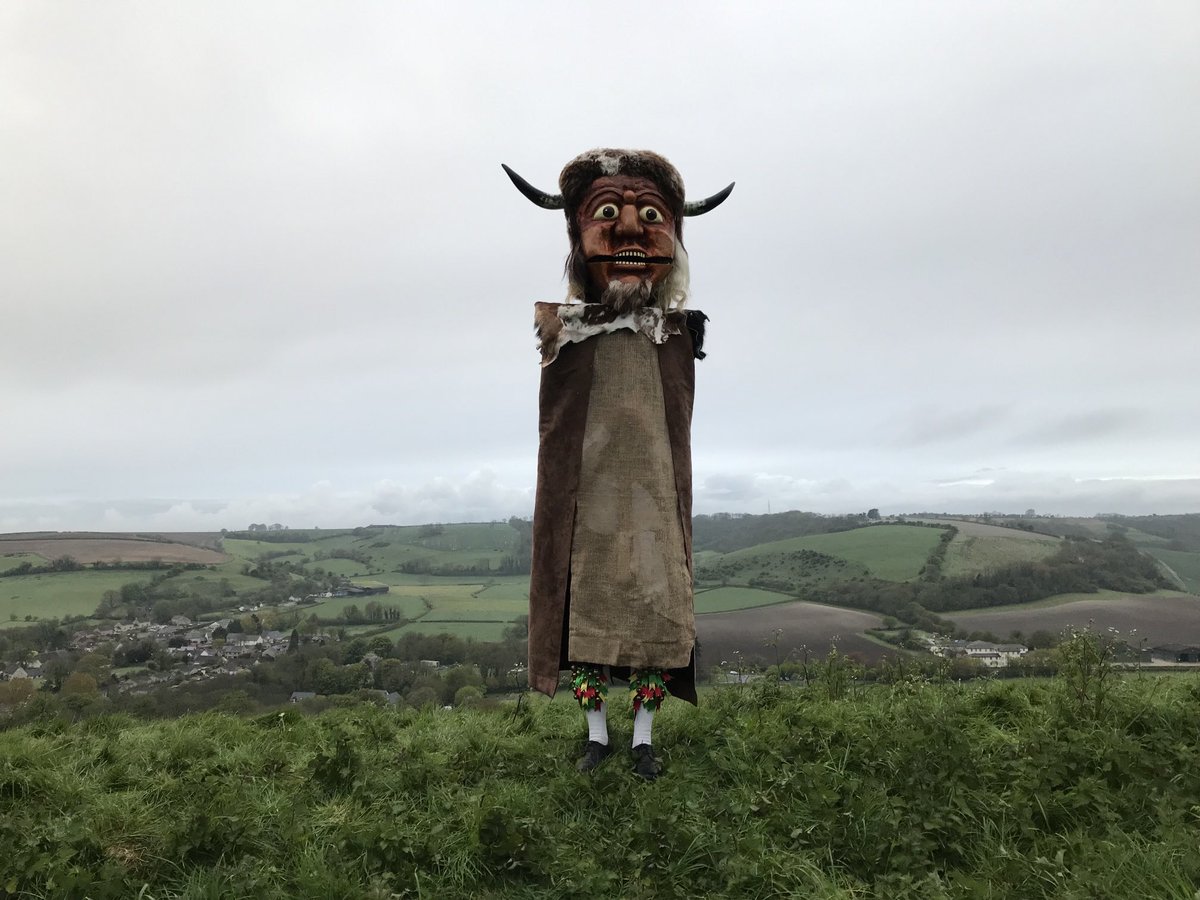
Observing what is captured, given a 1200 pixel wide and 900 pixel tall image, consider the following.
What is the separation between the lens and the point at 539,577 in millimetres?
4426

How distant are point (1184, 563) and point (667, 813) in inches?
1050

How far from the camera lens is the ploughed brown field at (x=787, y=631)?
6.00 metres

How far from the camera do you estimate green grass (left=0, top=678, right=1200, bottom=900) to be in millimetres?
2514

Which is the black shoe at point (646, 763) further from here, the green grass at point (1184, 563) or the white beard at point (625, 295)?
the green grass at point (1184, 563)

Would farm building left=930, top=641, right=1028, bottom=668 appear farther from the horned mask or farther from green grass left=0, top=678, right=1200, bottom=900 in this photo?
the horned mask

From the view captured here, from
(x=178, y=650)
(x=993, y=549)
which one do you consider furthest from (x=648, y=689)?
(x=993, y=549)

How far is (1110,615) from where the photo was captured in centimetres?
1016

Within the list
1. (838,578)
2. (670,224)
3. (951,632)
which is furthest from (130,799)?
(838,578)

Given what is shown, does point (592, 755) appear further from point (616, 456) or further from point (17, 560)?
point (17, 560)

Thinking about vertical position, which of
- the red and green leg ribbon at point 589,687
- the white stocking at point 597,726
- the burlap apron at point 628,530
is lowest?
the white stocking at point 597,726

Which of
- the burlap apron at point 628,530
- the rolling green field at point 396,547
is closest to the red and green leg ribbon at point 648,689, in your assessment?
the burlap apron at point 628,530

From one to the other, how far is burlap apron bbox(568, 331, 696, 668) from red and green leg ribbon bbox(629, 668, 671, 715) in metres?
0.17

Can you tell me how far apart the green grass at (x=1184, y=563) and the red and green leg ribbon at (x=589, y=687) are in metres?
22.0

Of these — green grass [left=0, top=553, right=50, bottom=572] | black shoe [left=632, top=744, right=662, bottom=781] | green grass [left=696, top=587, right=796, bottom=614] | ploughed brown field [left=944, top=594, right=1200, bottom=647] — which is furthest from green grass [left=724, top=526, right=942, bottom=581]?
green grass [left=0, top=553, right=50, bottom=572]
